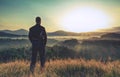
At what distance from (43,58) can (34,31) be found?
1.25 m

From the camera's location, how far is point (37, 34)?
14641 millimetres

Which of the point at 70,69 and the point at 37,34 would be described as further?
the point at 70,69

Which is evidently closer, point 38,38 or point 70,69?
point 38,38

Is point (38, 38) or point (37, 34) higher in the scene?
point (37, 34)

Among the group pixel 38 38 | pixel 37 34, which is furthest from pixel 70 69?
pixel 37 34

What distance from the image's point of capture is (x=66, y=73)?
46.8 feet

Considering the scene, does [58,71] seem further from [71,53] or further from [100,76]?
[71,53]

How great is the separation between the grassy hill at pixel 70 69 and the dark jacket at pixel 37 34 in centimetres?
125

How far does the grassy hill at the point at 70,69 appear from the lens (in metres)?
13.8

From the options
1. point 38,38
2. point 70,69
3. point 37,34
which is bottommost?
point 70,69

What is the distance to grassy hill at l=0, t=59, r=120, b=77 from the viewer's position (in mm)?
13789

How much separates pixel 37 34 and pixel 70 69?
6.89ft

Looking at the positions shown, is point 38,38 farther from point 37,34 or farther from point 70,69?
point 70,69

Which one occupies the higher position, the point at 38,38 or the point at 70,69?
the point at 38,38
